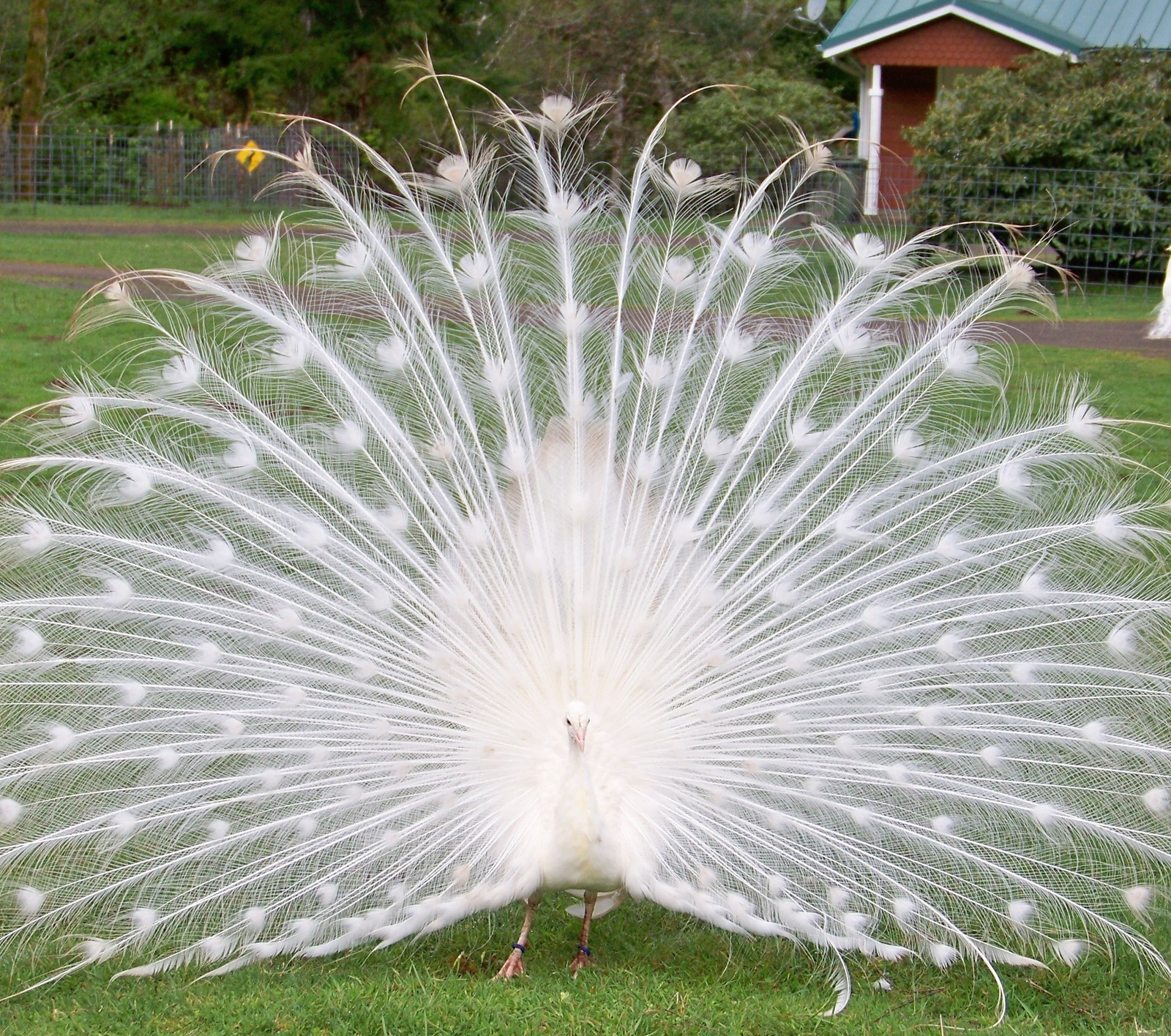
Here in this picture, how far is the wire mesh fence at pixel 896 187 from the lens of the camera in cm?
1496

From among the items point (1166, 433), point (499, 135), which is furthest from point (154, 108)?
point (1166, 433)

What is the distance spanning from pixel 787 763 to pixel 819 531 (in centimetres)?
71

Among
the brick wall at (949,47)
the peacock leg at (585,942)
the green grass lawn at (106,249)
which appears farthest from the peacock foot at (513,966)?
the brick wall at (949,47)

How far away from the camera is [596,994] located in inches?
154

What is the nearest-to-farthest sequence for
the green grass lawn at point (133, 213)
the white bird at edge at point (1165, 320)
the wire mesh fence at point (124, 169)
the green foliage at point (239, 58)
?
the white bird at edge at point (1165, 320), the green grass lawn at point (133, 213), the wire mesh fence at point (124, 169), the green foliage at point (239, 58)

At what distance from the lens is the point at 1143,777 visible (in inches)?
164

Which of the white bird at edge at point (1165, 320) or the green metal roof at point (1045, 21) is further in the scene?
the green metal roof at point (1045, 21)

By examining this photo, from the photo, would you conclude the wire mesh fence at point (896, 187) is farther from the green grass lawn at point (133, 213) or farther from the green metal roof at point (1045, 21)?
the green metal roof at point (1045, 21)

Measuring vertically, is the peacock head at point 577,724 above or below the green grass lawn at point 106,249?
above

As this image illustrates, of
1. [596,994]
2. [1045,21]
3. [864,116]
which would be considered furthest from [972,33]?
[596,994]

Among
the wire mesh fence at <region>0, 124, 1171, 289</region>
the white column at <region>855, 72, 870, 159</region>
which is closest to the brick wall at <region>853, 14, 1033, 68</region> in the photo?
the white column at <region>855, 72, 870, 159</region>

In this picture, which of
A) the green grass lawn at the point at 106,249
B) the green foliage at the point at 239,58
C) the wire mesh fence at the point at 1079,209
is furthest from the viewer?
the green foliage at the point at 239,58

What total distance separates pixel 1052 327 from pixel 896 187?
2.05 meters

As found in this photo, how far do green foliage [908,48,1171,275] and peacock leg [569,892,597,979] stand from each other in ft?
38.8
